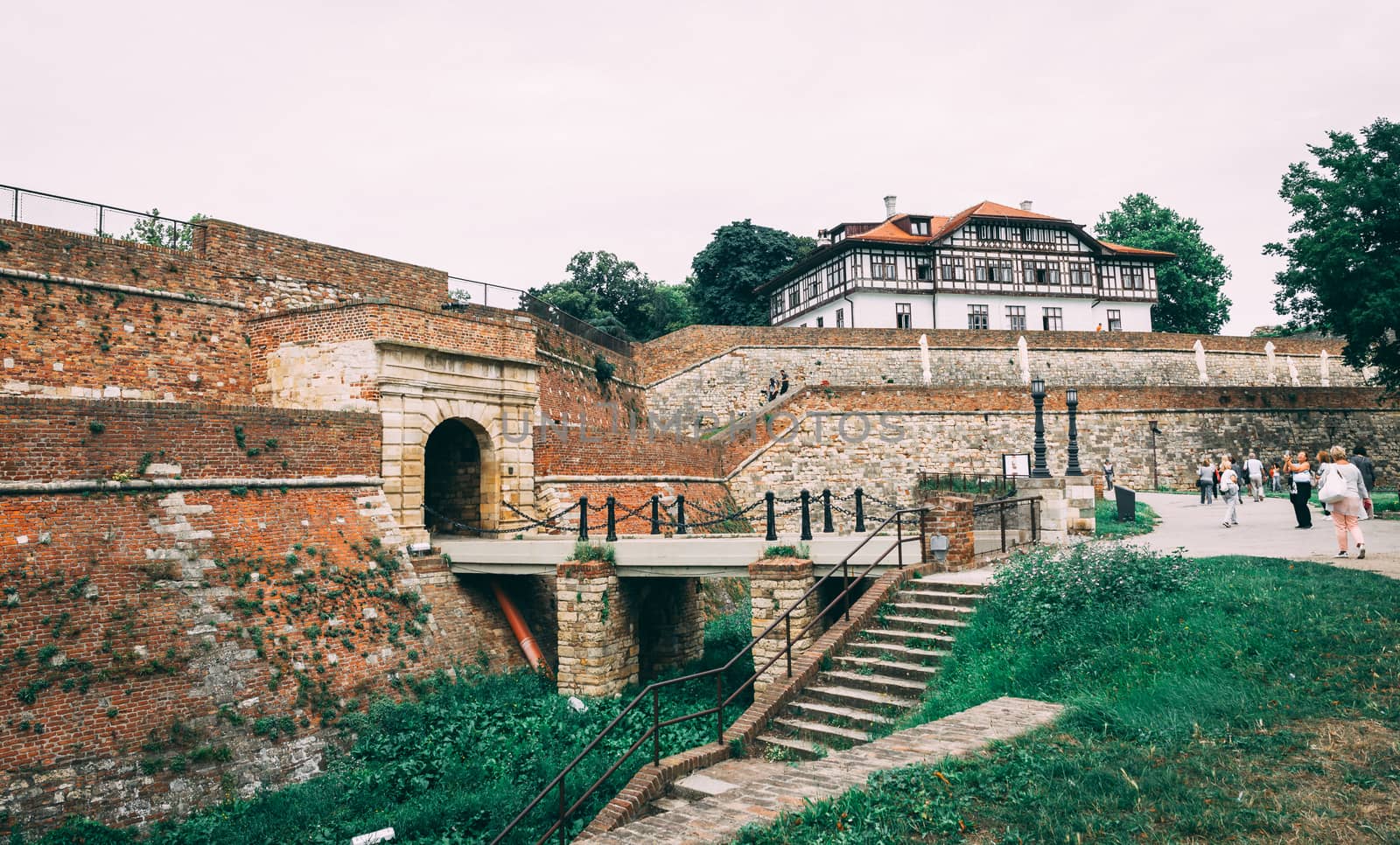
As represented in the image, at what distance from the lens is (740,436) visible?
26.2m

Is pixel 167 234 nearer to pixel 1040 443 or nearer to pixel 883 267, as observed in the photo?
pixel 1040 443

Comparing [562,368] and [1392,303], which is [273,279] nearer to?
[562,368]

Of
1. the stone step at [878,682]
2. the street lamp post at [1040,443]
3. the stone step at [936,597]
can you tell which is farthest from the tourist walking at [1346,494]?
the stone step at [878,682]

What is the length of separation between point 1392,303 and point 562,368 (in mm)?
18875

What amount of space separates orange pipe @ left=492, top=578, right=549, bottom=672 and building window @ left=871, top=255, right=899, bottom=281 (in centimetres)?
2896

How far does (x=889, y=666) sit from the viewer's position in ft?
32.1

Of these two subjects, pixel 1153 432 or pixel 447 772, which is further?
pixel 1153 432

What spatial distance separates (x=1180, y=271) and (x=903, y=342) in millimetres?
23884

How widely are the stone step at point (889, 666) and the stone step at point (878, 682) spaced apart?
0.06ft

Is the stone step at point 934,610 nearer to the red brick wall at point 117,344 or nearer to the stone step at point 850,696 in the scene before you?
the stone step at point 850,696

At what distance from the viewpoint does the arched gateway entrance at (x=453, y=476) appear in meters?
17.7

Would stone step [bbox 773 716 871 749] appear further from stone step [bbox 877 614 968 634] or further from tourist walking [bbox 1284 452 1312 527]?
tourist walking [bbox 1284 452 1312 527]

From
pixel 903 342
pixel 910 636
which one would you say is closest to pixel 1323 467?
pixel 910 636

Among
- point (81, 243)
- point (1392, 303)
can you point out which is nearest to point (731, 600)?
point (81, 243)
